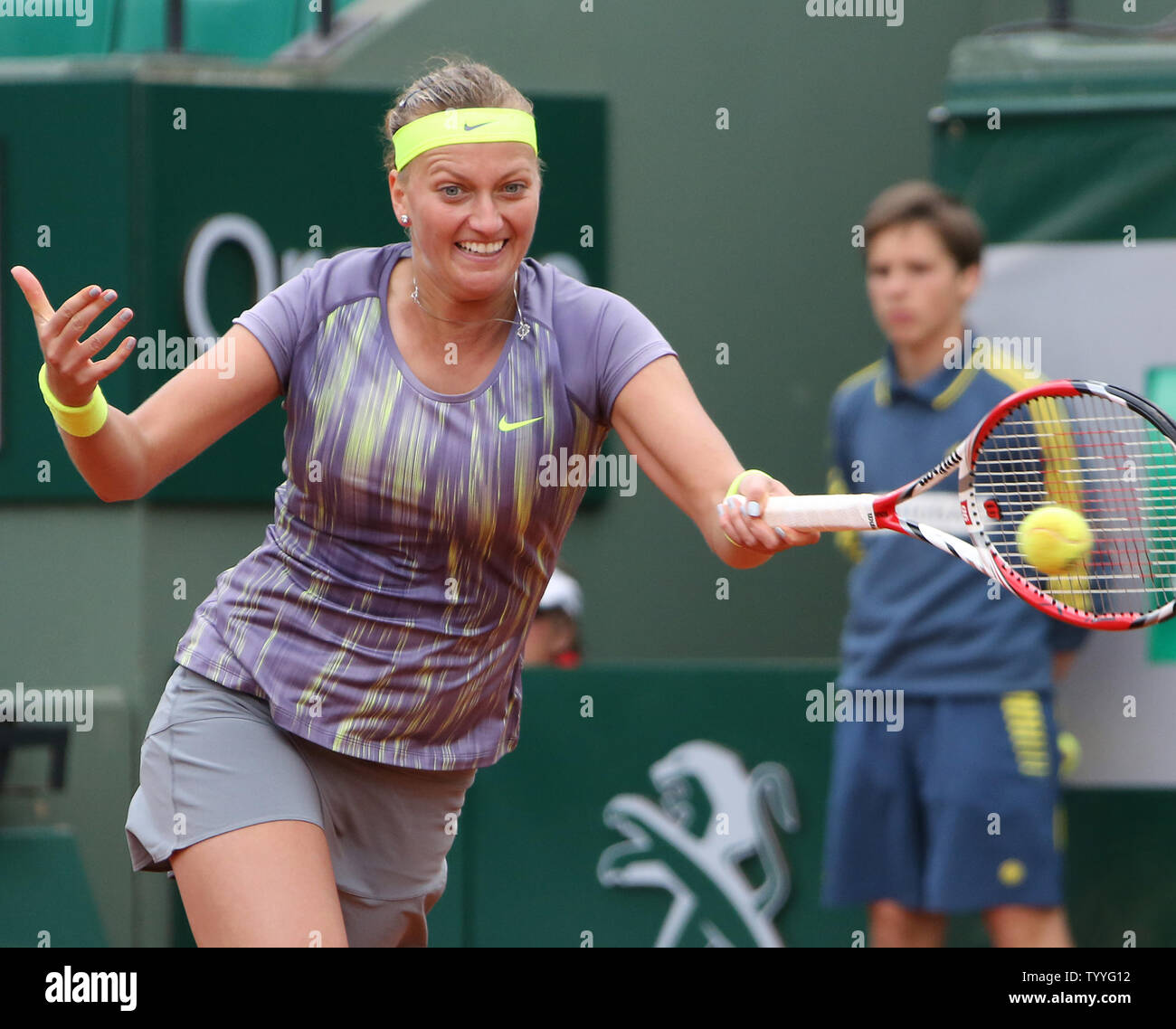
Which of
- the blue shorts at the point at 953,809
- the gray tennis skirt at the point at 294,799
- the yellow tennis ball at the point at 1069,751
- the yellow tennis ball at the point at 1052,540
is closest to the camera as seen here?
the gray tennis skirt at the point at 294,799

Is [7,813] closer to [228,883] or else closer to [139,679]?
[139,679]

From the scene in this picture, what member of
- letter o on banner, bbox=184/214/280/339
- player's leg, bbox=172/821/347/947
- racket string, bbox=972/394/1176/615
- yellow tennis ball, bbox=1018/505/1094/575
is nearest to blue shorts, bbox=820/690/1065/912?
racket string, bbox=972/394/1176/615

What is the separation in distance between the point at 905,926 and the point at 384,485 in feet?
7.51

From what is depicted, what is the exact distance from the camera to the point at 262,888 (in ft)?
8.57

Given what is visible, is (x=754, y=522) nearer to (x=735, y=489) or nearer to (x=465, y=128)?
(x=735, y=489)

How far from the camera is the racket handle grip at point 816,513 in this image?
247 cm

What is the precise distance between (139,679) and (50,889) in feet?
2.81

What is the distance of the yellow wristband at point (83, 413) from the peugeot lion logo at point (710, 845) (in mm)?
2787

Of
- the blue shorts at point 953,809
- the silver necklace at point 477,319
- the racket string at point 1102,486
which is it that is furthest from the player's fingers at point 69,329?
the blue shorts at point 953,809

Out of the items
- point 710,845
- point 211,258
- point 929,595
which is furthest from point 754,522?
point 211,258

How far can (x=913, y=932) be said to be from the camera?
4.45 metres

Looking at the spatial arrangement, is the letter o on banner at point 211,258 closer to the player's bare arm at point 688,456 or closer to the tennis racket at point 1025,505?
the tennis racket at point 1025,505

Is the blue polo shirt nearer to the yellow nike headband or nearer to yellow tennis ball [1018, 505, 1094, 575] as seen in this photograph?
yellow tennis ball [1018, 505, 1094, 575]
